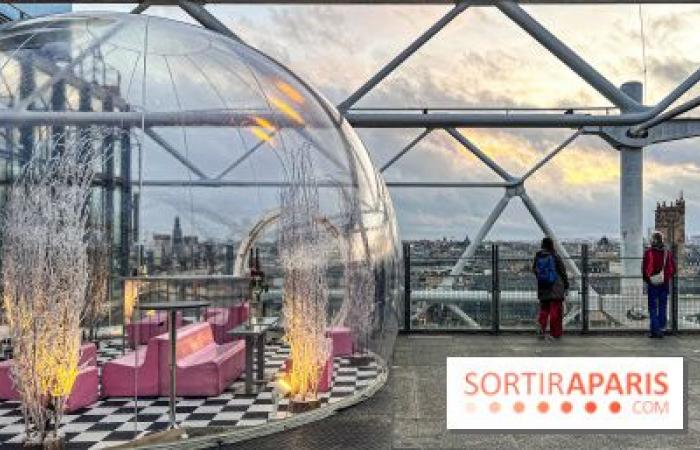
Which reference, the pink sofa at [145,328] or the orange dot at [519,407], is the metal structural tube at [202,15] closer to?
the pink sofa at [145,328]

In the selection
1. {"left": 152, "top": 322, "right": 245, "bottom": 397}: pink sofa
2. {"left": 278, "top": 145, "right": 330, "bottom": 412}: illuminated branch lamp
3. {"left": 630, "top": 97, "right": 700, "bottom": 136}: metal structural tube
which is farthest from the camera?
{"left": 630, "top": 97, "right": 700, "bottom": 136}: metal structural tube

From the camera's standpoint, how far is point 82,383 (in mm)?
5879

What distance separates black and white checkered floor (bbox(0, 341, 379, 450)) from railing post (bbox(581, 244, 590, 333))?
5419 mm

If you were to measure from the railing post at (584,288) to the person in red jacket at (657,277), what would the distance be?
2.89 feet

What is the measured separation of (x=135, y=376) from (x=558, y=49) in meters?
8.30

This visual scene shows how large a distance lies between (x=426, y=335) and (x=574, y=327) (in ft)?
7.33

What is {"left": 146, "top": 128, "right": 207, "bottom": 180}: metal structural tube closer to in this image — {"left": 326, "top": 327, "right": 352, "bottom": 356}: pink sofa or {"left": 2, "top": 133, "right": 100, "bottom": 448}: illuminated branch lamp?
{"left": 2, "top": 133, "right": 100, "bottom": 448}: illuminated branch lamp

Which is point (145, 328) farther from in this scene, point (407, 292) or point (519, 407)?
point (407, 292)

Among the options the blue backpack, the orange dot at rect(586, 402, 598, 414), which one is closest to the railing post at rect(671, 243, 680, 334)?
the blue backpack

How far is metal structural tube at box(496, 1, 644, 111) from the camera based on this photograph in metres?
11.6

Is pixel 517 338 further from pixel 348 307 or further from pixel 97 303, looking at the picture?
pixel 97 303

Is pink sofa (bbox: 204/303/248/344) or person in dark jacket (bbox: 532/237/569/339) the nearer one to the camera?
pink sofa (bbox: 204/303/248/344)

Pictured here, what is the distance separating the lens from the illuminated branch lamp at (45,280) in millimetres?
4770

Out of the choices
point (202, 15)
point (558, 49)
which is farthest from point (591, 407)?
point (202, 15)
